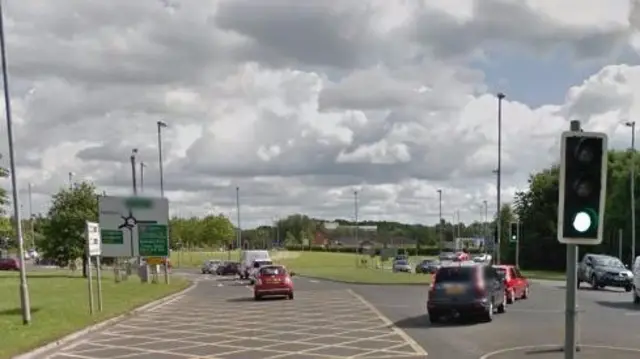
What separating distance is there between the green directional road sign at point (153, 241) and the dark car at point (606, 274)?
827 inches

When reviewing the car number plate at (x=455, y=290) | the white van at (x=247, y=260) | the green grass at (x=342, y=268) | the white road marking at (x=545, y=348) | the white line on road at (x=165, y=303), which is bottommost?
the green grass at (x=342, y=268)

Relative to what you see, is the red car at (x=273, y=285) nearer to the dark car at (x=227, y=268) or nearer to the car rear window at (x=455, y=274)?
the car rear window at (x=455, y=274)

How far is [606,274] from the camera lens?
1718 inches

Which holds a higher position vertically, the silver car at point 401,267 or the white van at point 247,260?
the white van at point 247,260

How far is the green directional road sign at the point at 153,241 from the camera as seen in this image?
4588cm

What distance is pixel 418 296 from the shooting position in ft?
125

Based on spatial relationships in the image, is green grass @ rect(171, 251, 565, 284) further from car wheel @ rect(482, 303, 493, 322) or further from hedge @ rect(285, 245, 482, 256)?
car wheel @ rect(482, 303, 493, 322)

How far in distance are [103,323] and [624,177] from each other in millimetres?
57489

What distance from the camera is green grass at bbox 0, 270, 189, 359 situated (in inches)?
746

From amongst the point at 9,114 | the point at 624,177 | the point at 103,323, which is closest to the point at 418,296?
the point at 103,323

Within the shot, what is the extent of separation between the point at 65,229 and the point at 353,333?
141 ft

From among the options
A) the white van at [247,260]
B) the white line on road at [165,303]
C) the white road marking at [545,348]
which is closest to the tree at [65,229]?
the white van at [247,260]

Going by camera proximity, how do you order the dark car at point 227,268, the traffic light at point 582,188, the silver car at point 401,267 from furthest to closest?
1. the dark car at point 227,268
2. the silver car at point 401,267
3. the traffic light at point 582,188

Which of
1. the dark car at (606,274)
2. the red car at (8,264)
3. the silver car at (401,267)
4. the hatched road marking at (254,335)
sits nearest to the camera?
the hatched road marking at (254,335)
